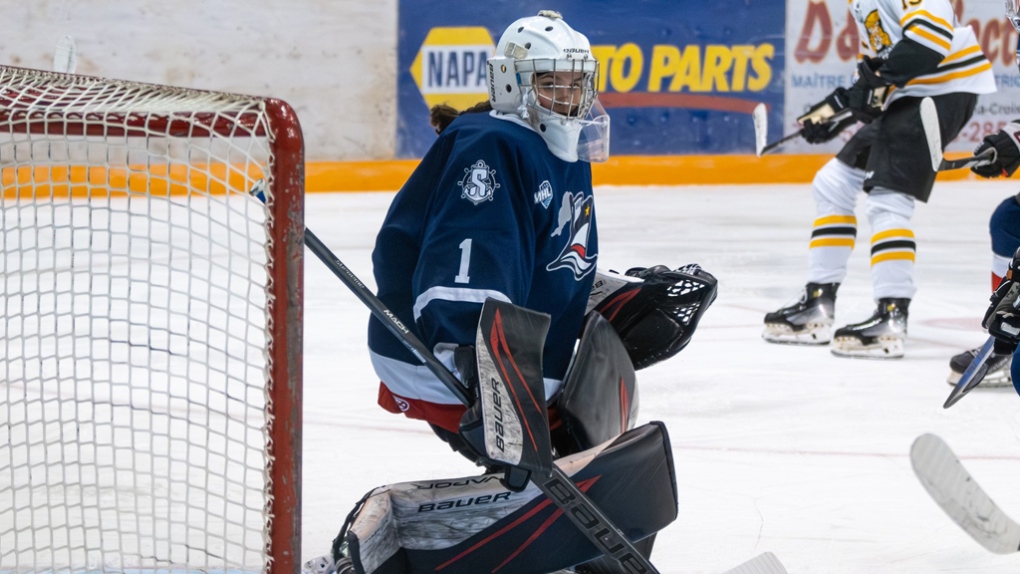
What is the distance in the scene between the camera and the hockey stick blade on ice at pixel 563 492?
1.53m

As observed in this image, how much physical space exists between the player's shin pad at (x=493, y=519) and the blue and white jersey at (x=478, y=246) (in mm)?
161

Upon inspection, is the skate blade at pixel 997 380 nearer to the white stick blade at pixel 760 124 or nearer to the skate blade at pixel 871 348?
the skate blade at pixel 871 348

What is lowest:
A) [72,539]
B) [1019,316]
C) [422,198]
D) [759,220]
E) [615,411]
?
[759,220]

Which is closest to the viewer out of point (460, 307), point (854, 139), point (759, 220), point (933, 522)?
point (460, 307)

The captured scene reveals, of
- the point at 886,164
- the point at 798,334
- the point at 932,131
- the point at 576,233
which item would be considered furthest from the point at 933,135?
the point at 576,233

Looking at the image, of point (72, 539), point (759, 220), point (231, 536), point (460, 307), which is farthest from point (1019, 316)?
point (759, 220)

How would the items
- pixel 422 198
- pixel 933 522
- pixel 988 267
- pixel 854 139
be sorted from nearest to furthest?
pixel 422 198 < pixel 933 522 < pixel 854 139 < pixel 988 267

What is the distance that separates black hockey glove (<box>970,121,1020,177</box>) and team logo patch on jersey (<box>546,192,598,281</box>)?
152 centimetres

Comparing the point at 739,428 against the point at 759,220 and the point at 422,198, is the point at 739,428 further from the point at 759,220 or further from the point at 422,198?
the point at 759,220

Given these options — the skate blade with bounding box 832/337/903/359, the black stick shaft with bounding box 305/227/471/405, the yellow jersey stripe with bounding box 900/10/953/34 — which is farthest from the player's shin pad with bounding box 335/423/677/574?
the yellow jersey stripe with bounding box 900/10/953/34

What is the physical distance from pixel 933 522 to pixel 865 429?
589mm

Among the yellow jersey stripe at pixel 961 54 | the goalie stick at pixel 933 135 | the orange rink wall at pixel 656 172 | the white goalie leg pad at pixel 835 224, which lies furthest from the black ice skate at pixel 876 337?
the orange rink wall at pixel 656 172

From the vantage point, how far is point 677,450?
2.50m

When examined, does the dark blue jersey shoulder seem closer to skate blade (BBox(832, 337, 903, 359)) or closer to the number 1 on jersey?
the number 1 on jersey
